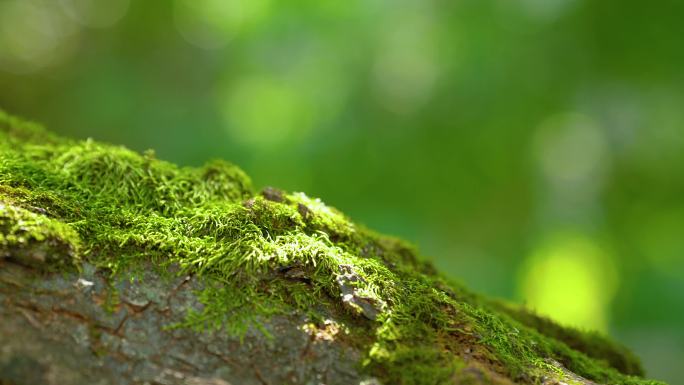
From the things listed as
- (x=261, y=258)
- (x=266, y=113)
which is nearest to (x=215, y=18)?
Result: (x=266, y=113)

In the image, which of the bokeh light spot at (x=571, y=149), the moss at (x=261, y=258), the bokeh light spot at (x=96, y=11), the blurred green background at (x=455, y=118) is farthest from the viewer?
the bokeh light spot at (x=96, y=11)

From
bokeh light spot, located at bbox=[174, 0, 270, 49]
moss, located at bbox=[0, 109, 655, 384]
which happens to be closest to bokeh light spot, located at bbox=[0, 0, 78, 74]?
bokeh light spot, located at bbox=[174, 0, 270, 49]

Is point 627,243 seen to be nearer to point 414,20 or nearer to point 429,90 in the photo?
point 429,90

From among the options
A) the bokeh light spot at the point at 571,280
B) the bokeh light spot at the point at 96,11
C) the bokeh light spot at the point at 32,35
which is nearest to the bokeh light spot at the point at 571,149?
the bokeh light spot at the point at 571,280

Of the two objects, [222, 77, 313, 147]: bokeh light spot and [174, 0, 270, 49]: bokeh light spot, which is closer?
[222, 77, 313, 147]: bokeh light spot

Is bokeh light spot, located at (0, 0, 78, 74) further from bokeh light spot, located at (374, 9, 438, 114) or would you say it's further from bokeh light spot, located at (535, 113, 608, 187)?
bokeh light spot, located at (535, 113, 608, 187)

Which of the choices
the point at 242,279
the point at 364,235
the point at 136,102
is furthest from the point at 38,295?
the point at 136,102

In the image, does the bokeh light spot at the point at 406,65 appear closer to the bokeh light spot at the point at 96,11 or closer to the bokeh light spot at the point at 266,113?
the bokeh light spot at the point at 266,113
